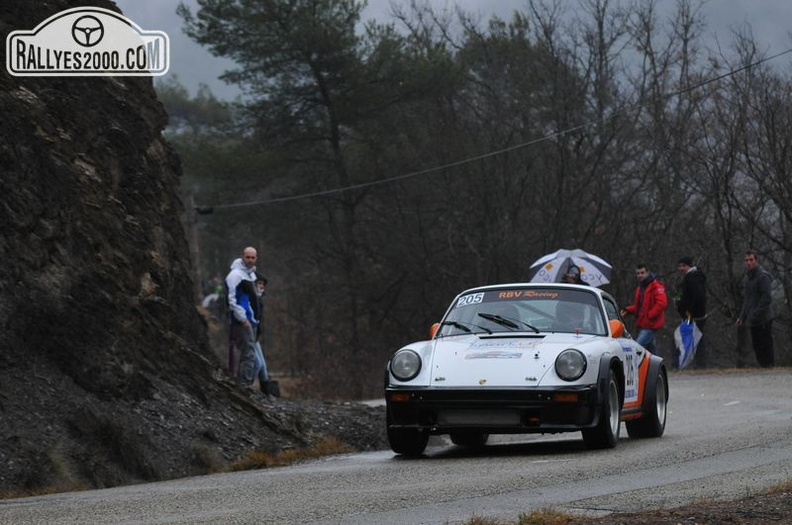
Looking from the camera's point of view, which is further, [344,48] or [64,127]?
[344,48]

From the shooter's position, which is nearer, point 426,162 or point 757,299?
point 757,299

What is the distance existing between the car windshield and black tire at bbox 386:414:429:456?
1.23 meters

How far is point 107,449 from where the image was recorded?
38.2ft

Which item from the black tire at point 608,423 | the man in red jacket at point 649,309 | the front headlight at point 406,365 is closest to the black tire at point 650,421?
the black tire at point 608,423

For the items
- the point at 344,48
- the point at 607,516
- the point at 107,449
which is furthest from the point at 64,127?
the point at 344,48

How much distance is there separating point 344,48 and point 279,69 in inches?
97.6

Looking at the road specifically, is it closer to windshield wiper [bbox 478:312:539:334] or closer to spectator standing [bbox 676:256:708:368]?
windshield wiper [bbox 478:312:539:334]

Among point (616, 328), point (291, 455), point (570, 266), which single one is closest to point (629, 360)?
point (616, 328)

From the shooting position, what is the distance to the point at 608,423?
11.4 m

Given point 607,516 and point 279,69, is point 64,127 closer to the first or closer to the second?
point 607,516

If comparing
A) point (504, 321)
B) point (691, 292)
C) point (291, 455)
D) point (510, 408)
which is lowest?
point (291, 455)

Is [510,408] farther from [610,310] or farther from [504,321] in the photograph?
[610,310]

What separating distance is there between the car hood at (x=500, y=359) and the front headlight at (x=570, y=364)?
0.23 feet
